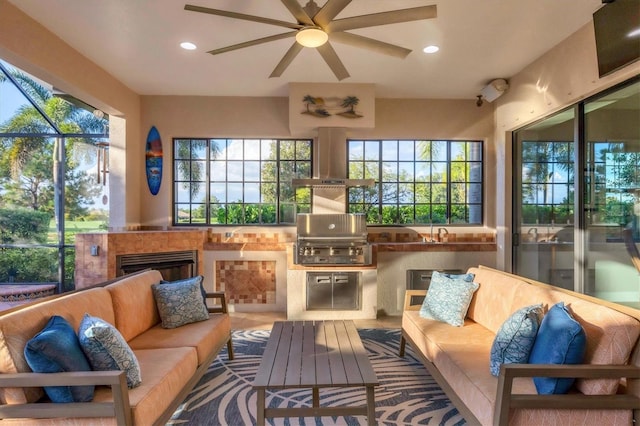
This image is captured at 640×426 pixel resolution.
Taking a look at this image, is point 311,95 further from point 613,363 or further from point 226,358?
point 613,363

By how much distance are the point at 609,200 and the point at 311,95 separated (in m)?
3.23

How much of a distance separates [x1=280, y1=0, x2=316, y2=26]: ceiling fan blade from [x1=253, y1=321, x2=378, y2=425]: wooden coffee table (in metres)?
2.02

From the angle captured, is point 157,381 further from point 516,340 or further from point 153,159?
point 153,159

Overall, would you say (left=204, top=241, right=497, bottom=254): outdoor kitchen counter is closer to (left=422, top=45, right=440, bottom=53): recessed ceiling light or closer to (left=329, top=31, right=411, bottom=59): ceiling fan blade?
(left=422, top=45, right=440, bottom=53): recessed ceiling light

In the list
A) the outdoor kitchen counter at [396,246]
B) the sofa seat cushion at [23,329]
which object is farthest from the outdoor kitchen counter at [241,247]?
the sofa seat cushion at [23,329]

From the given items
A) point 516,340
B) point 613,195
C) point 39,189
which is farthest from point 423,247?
point 39,189

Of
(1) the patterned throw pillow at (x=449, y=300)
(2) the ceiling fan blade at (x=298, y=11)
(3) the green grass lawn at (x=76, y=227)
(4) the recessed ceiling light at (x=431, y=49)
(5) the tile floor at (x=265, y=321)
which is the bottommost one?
(5) the tile floor at (x=265, y=321)

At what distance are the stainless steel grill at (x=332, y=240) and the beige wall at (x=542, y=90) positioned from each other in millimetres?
1918

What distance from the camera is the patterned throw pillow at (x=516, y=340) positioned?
5.71ft

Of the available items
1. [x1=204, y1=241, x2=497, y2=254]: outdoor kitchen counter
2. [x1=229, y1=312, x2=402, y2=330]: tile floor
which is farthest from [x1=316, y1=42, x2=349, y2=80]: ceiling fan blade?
[x1=229, y1=312, x2=402, y2=330]: tile floor

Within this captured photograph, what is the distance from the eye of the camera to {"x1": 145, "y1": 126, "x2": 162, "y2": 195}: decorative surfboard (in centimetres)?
473

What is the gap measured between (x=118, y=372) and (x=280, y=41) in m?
2.94

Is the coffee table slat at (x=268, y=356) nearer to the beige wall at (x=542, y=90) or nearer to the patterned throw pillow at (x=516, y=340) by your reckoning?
the patterned throw pillow at (x=516, y=340)

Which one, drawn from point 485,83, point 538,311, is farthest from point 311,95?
point 538,311
